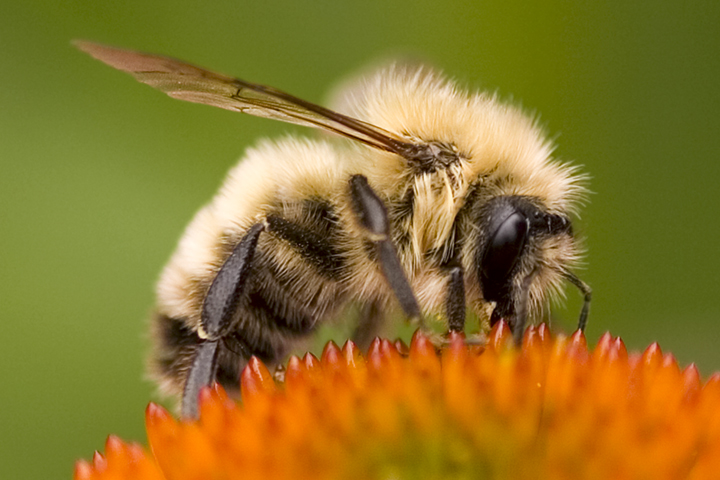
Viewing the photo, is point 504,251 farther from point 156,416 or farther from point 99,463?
point 99,463

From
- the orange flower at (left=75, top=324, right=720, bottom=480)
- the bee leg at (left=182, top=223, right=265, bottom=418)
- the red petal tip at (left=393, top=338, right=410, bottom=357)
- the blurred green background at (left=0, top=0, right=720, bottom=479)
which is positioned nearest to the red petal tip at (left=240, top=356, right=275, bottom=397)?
the orange flower at (left=75, top=324, right=720, bottom=480)

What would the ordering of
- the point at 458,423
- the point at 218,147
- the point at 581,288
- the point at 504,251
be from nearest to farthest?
the point at 458,423 < the point at 504,251 < the point at 581,288 < the point at 218,147

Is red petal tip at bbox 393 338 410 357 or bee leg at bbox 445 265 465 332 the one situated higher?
bee leg at bbox 445 265 465 332

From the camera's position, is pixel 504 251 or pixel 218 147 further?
pixel 218 147

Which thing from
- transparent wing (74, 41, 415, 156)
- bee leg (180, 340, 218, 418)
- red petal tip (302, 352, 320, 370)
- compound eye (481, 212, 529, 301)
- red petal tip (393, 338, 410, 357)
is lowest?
Result: bee leg (180, 340, 218, 418)

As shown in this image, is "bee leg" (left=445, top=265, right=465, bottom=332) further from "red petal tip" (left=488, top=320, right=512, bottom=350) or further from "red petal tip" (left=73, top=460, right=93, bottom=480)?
"red petal tip" (left=73, top=460, right=93, bottom=480)

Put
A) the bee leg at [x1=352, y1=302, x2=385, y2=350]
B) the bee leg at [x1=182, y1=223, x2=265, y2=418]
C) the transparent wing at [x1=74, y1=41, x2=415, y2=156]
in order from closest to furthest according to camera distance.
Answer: the transparent wing at [x1=74, y1=41, x2=415, y2=156] < the bee leg at [x1=182, y1=223, x2=265, y2=418] < the bee leg at [x1=352, y1=302, x2=385, y2=350]

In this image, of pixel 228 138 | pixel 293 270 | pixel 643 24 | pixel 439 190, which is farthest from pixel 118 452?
pixel 643 24

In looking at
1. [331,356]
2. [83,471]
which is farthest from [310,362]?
[83,471]
